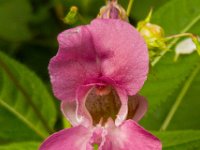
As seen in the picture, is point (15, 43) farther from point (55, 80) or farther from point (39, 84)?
point (55, 80)

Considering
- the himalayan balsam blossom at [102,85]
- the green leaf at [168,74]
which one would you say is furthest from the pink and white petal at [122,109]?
Result: the green leaf at [168,74]

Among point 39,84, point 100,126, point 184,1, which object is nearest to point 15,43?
point 39,84

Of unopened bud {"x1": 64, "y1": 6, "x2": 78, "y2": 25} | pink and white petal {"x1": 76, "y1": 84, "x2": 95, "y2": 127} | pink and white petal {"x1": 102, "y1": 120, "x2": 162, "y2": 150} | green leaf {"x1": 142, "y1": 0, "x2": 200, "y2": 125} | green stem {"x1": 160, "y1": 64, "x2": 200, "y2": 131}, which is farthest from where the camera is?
green stem {"x1": 160, "y1": 64, "x2": 200, "y2": 131}

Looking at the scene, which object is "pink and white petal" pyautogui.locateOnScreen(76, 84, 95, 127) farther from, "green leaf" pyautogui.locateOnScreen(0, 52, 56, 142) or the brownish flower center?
"green leaf" pyautogui.locateOnScreen(0, 52, 56, 142)

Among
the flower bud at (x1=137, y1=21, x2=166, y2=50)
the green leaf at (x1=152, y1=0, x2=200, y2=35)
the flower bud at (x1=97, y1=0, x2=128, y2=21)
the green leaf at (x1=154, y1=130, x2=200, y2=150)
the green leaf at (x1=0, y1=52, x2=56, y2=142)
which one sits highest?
the flower bud at (x1=97, y1=0, x2=128, y2=21)

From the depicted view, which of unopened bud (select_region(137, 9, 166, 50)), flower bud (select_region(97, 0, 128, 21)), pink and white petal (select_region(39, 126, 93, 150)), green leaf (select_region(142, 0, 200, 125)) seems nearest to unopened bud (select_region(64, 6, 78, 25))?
flower bud (select_region(97, 0, 128, 21))

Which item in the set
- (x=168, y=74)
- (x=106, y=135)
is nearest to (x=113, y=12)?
(x=106, y=135)

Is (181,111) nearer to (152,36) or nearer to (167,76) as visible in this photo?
(167,76)
